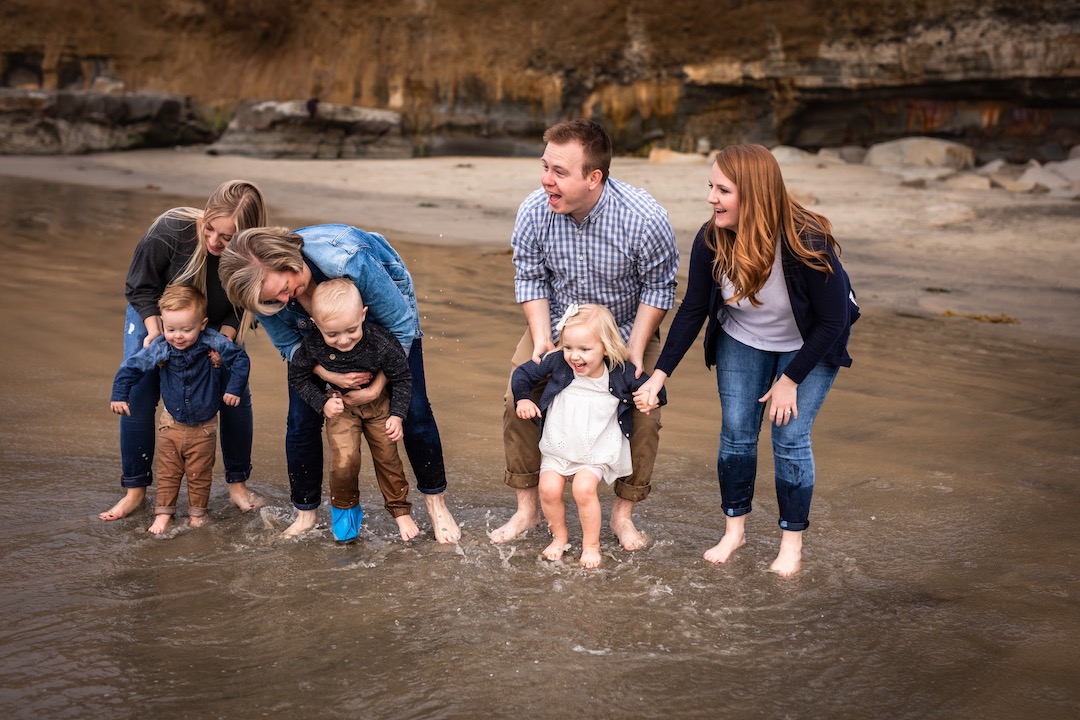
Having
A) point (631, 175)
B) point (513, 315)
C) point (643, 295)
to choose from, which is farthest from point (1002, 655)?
point (631, 175)

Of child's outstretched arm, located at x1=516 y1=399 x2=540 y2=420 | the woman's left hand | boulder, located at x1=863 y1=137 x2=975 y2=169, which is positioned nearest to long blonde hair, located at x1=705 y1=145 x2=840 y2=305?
the woman's left hand

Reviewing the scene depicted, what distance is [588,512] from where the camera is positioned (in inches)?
162

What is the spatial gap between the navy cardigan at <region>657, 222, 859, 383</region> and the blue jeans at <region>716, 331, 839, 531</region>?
0.14 m

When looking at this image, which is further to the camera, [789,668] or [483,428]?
[483,428]

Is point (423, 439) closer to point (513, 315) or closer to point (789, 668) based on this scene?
point (789, 668)

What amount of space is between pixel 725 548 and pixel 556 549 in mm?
673

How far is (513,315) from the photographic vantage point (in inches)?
325

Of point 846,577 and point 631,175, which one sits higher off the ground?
point 631,175

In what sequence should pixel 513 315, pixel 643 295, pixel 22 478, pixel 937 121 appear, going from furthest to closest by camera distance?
pixel 937 121 < pixel 513 315 < pixel 22 478 < pixel 643 295

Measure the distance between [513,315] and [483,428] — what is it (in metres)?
2.56

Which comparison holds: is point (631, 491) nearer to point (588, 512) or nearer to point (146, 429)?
point (588, 512)

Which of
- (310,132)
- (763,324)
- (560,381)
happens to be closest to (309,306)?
(560,381)

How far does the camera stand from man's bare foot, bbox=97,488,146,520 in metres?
4.46

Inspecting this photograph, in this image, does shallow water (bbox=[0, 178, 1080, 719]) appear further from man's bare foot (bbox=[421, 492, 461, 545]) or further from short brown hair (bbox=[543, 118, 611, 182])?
short brown hair (bbox=[543, 118, 611, 182])
